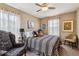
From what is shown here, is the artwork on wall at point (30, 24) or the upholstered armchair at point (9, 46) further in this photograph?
the artwork on wall at point (30, 24)

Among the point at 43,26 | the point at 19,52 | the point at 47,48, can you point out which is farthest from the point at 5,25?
the point at 47,48

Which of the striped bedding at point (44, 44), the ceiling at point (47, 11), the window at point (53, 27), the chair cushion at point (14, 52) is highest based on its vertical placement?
the ceiling at point (47, 11)

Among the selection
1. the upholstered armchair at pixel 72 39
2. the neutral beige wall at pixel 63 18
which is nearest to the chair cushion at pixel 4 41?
the neutral beige wall at pixel 63 18

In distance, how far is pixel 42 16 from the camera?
5.95 ft

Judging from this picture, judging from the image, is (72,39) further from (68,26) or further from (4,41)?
(4,41)

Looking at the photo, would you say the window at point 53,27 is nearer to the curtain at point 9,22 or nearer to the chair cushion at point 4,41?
the curtain at point 9,22

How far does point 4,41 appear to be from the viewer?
1.72m

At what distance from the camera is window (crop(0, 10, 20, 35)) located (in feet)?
5.57

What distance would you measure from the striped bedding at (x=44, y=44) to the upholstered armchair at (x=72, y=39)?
17 centimetres

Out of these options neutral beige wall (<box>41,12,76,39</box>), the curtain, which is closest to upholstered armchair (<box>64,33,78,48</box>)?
neutral beige wall (<box>41,12,76,39</box>)

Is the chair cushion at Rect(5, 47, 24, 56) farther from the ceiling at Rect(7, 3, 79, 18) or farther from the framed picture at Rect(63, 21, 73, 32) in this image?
the framed picture at Rect(63, 21, 73, 32)

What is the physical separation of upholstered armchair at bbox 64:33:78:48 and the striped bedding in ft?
0.54

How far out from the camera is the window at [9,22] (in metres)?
1.70

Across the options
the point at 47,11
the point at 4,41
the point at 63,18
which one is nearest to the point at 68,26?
the point at 63,18
